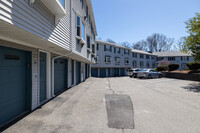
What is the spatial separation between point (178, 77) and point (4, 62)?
2297 centimetres

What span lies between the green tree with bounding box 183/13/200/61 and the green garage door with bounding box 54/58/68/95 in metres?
12.7

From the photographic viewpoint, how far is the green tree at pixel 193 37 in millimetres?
11297

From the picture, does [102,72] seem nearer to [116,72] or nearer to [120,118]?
[116,72]

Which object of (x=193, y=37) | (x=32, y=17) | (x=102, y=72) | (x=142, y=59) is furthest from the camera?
(x=142, y=59)

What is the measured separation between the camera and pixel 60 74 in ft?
27.2

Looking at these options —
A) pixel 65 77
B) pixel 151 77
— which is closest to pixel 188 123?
pixel 65 77

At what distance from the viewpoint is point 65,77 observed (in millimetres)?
9367

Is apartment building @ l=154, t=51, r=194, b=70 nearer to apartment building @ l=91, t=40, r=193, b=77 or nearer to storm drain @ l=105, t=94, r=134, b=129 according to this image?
apartment building @ l=91, t=40, r=193, b=77

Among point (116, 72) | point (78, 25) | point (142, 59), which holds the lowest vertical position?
point (116, 72)

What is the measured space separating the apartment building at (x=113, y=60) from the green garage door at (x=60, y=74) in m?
18.9

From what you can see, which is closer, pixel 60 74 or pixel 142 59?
pixel 60 74

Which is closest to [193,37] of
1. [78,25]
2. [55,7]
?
[78,25]

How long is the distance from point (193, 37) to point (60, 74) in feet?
44.2

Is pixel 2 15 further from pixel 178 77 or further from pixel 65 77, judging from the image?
pixel 178 77
